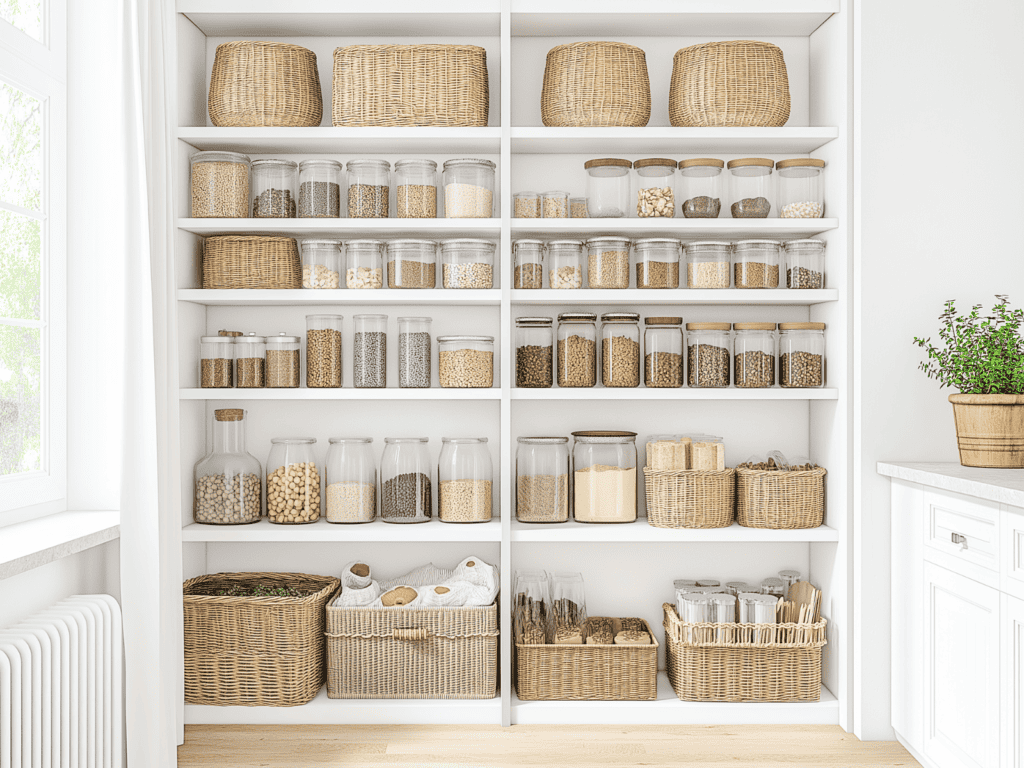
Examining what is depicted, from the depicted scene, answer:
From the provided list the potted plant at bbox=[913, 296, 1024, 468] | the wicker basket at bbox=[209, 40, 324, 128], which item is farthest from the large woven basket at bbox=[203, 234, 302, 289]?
the potted plant at bbox=[913, 296, 1024, 468]

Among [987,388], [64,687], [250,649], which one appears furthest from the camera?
[250,649]

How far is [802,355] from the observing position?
2812 mm

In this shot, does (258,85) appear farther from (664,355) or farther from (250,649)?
(250,649)

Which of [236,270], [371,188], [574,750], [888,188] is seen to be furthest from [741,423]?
[236,270]

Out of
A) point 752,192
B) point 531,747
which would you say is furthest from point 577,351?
point 531,747

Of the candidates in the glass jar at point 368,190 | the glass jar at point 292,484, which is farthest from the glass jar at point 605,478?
the glass jar at point 368,190

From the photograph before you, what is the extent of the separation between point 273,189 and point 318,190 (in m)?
0.16

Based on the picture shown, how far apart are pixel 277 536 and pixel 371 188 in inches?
48.4

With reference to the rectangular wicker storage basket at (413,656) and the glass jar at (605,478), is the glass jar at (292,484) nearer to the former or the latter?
the rectangular wicker storage basket at (413,656)

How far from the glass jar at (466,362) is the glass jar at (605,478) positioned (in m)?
0.39

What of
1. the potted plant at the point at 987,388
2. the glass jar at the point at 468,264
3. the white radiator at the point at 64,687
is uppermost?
the glass jar at the point at 468,264

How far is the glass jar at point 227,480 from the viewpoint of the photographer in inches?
111

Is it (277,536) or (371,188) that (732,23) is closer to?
(371,188)

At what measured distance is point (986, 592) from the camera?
2045 millimetres
